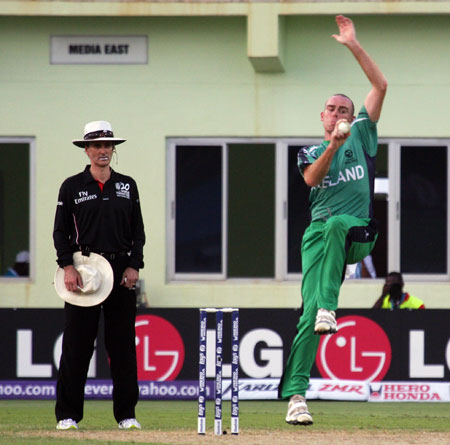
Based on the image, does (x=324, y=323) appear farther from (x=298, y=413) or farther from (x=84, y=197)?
(x=84, y=197)

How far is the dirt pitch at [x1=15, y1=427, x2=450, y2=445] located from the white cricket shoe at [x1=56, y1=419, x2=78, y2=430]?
22cm

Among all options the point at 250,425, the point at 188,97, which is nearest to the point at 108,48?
the point at 188,97

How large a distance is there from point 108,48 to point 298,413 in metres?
10.3

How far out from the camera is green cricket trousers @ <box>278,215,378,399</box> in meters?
7.60

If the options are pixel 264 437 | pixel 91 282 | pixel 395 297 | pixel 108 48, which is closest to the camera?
pixel 264 437

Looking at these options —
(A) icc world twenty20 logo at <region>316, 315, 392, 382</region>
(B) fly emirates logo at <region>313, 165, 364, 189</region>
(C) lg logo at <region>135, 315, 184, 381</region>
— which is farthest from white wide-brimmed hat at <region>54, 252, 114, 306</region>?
(A) icc world twenty20 logo at <region>316, 315, 392, 382</region>

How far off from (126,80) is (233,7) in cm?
194

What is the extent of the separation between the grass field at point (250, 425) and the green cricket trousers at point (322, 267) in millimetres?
516

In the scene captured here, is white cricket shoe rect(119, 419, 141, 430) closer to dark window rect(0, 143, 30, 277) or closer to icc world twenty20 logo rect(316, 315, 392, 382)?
icc world twenty20 logo rect(316, 315, 392, 382)

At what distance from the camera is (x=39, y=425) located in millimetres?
9492

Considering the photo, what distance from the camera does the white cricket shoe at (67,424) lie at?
8.73 m

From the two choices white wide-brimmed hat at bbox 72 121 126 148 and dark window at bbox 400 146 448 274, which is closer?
white wide-brimmed hat at bbox 72 121 126 148

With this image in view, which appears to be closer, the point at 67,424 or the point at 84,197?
the point at 84,197

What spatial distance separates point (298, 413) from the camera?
301 inches
